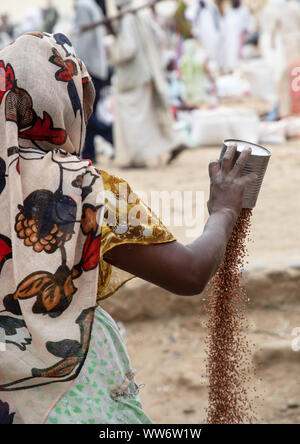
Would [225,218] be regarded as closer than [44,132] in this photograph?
No

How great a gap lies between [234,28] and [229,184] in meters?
16.7

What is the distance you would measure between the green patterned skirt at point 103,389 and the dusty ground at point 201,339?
137cm

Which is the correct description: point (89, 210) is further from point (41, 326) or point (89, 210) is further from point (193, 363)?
point (193, 363)

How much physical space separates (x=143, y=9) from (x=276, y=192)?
314 centimetres

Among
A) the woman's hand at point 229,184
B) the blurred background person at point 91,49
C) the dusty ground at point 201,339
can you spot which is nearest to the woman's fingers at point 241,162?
the woman's hand at point 229,184

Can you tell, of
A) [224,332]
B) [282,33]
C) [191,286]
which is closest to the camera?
[191,286]

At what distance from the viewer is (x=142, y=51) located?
7.87 m

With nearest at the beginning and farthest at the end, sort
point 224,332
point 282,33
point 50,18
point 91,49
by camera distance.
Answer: point 224,332
point 91,49
point 50,18
point 282,33

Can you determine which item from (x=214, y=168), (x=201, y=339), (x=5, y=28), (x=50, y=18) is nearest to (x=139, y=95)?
(x=201, y=339)

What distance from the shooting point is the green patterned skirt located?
145 centimetres

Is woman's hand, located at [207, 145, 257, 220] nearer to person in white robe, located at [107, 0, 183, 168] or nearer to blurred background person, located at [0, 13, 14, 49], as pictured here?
person in white robe, located at [107, 0, 183, 168]

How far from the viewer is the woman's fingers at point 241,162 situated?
1.70 m

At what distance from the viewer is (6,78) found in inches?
57.2

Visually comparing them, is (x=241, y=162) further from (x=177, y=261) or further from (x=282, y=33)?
(x=282, y=33)
